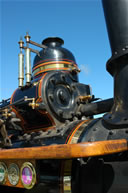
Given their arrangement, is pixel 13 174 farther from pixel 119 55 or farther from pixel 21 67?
pixel 21 67

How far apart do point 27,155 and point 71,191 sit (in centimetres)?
67

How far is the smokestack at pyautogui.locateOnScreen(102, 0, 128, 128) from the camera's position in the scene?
2552 mm

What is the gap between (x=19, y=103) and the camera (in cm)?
402

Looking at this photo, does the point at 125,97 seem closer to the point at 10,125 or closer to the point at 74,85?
the point at 74,85

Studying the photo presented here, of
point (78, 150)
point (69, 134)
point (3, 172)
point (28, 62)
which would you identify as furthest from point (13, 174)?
point (28, 62)

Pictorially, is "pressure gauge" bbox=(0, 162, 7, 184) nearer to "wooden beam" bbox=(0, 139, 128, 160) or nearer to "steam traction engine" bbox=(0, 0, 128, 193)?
"steam traction engine" bbox=(0, 0, 128, 193)

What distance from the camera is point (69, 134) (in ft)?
10.2

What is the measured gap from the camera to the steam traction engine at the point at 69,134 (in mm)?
2133

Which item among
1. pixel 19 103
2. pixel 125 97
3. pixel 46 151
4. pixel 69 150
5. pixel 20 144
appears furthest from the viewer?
pixel 19 103

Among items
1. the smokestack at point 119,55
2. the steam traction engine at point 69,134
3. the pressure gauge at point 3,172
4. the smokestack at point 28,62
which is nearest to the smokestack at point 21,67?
the steam traction engine at point 69,134

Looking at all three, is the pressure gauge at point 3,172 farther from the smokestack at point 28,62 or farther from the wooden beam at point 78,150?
the smokestack at point 28,62

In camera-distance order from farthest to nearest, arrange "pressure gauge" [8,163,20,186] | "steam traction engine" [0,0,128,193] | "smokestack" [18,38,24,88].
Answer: "smokestack" [18,38,24,88], "pressure gauge" [8,163,20,186], "steam traction engine" [0,0,128,193]

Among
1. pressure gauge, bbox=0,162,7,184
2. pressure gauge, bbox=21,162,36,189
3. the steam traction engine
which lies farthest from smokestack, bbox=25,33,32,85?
pressure gauge, bbox=21,162,36,189

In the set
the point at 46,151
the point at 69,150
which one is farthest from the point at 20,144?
the point at 69,150
